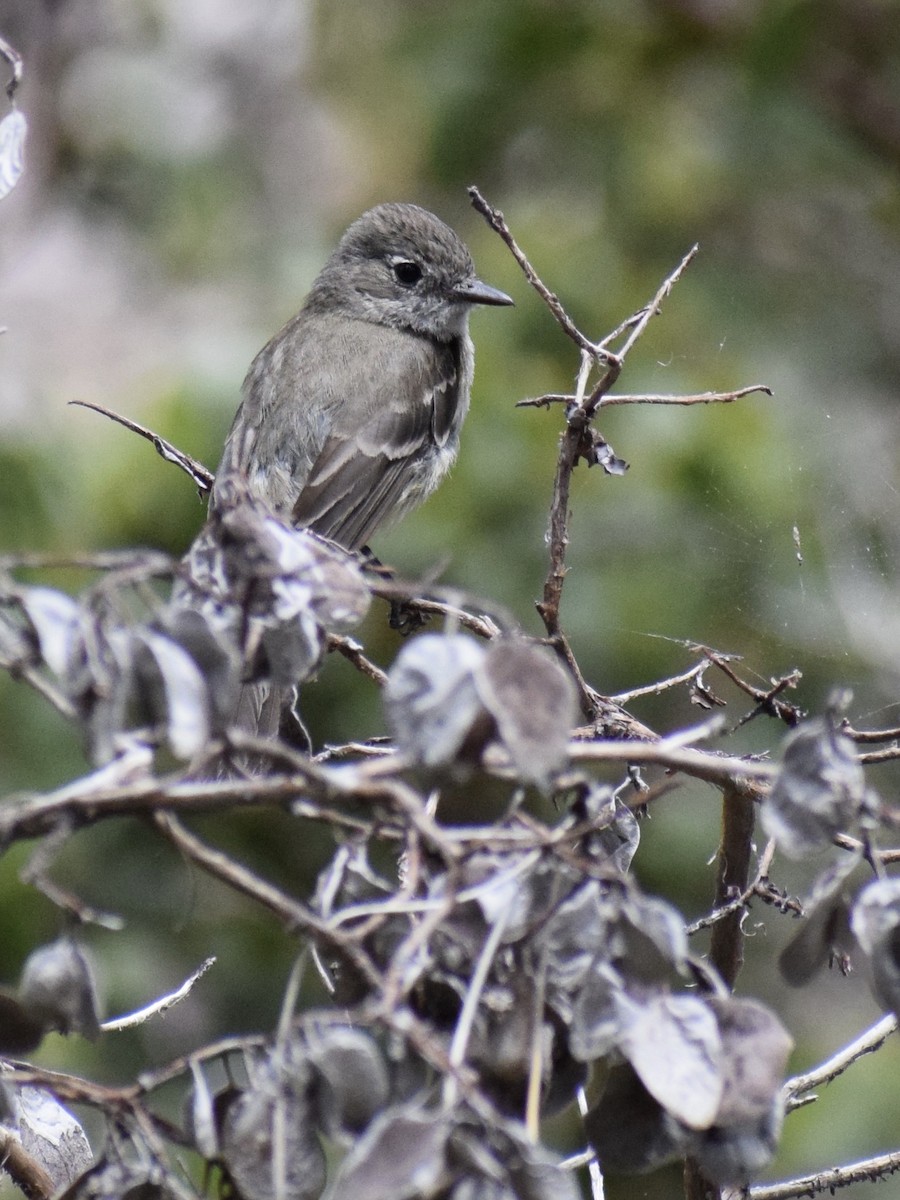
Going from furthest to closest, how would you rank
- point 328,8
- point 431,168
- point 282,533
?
point 328,8 < point 431,168 < point 282,533

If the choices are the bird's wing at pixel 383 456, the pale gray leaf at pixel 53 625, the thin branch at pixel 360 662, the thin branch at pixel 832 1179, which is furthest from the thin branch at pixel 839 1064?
the bird's wing at pixel 383 456

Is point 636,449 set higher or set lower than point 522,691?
lower

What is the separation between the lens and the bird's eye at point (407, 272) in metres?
4.80

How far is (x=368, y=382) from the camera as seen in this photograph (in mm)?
4566

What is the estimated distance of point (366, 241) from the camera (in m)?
4.88

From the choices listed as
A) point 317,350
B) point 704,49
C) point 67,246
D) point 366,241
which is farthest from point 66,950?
point 67,246

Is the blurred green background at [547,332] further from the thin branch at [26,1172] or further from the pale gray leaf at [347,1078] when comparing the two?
the pale gray leaf at [347,1078]

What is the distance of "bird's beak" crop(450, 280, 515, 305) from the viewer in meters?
4.31

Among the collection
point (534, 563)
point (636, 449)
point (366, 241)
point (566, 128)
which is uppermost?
point (566, 128)

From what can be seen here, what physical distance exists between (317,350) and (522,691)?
378 cm

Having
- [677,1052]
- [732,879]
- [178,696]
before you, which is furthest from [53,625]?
[732,879]

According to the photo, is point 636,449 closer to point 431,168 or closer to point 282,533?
point 431,168

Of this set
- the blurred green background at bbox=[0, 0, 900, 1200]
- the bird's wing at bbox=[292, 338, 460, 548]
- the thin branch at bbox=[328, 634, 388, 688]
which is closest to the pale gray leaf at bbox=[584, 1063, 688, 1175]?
the thin branch at bbox=[328, 634, 388, 688]

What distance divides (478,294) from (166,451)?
248 cm
